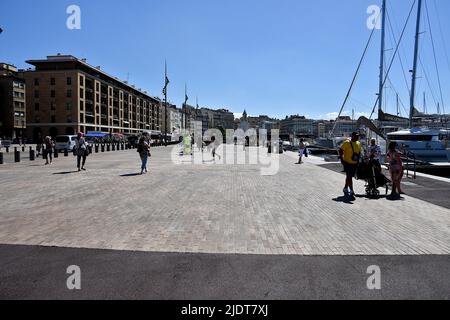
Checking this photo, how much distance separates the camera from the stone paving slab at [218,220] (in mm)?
5199

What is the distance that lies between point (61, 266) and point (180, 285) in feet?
5.52

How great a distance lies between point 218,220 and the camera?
668cm

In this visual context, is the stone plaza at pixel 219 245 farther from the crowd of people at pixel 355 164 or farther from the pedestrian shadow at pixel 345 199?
the crowd of people at pixel 355 164

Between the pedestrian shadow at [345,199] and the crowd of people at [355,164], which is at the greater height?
the crowd of people at [355,164]

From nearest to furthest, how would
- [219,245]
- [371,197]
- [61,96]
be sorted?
[219,245]
[371,197]
[61,96]

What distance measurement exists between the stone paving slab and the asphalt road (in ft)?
1.09

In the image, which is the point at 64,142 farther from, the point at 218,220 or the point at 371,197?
the point at 371,197

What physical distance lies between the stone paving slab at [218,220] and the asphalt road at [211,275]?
33 cm

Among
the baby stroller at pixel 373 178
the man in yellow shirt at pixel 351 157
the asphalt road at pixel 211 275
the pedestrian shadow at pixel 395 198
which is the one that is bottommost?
the asphalt road at pixel 211 275

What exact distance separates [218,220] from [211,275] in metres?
2.67

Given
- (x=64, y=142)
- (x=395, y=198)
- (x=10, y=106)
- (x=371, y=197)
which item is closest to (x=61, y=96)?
(x=10, y=106)

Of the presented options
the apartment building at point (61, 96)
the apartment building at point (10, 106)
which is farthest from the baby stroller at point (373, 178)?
the apartment building at point (10, 106)
